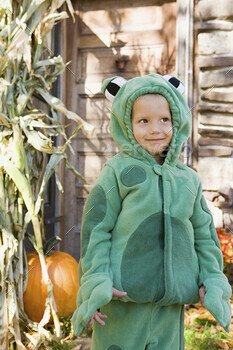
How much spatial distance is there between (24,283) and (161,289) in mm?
1021

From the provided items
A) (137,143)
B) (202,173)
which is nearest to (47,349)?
(137,143)

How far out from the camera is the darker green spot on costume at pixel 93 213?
3.07ft

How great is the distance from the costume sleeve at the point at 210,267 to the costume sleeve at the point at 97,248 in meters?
0.23

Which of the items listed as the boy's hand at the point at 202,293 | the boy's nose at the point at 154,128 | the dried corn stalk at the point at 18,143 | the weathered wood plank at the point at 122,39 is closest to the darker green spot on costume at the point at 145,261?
the boy's hand at the point at 202,293

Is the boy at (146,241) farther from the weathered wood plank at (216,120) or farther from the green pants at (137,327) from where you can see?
the weathered wood plank at (216,120)

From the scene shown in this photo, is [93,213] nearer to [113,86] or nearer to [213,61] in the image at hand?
[113,86]

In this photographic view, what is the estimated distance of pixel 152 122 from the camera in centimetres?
95

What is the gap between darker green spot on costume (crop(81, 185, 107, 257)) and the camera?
0.93 metres

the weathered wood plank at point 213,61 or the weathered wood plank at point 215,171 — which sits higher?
the weathered wood plank at point 213,61

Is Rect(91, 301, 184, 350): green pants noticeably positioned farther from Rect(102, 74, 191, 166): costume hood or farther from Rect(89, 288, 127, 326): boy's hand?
Rect(102, 74, 191, 166): costume hood

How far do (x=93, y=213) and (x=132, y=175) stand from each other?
0.14 meters

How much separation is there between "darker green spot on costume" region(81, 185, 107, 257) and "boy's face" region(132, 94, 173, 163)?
17 centimetres

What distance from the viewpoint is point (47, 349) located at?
1.63 meters

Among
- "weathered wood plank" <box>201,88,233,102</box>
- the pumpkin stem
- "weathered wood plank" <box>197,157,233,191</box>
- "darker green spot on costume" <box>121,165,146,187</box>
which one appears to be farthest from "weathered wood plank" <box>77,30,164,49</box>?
"darker green spot on costume" <box>121,165,146,187</box>
